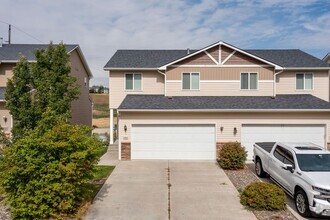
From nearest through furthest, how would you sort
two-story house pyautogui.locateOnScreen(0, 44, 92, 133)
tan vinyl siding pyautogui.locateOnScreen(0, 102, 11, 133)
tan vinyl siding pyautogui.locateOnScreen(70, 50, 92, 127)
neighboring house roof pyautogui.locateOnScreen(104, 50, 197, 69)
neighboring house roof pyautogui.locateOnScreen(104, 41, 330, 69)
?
→ tan vinyl siding pyautogui.locateOnScreen(0, 102, 11, 133) → two-story house pyautogui.locateOnScreen(0, 44, 92, 133) → neighboring house roof pyautogui.locateOnScreen(104, 41, 330, 69) → neighboring house roof pyautogui.locateOnScreen(104, 50, 197, 69) → tan vinyl siding pyautogui.locateOnScreen(70, 50, 92, 127)

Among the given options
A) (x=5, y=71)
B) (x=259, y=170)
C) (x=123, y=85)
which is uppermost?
(x=5, y=71)

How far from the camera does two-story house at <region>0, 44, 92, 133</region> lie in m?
17.0

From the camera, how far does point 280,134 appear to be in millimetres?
15602

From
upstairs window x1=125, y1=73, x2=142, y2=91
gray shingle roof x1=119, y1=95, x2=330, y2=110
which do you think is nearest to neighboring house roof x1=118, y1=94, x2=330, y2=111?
gray shingle roof x1=119, y1=95, x2=330, y2=110

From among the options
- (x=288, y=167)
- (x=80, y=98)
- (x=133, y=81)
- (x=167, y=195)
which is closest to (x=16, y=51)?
(x=80, y=98)

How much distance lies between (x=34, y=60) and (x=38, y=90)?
313 inches

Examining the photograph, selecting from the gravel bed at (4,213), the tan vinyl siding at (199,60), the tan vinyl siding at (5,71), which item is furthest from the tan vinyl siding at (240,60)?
the tan vinyl siding at (5,71)

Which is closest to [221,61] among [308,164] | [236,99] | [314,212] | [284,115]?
[236,99]

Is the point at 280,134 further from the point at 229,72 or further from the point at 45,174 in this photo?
the point at 45,174

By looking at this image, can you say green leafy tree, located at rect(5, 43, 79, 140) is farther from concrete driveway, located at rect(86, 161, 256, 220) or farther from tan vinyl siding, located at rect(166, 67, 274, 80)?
tan vinyl siding, located at rect(166, 67, 274, 80)

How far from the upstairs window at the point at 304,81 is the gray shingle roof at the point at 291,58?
703 millimetres

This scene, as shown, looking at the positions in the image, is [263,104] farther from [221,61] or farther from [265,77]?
[221,61]

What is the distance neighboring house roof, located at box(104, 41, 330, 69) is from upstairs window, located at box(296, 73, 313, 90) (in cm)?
66

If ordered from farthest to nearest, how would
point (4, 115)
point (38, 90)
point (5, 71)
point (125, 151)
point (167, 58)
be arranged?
point (167, 58) → point (5, 71) → point (4, 115) → point (125, 151) → point (38, 90)
